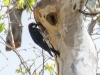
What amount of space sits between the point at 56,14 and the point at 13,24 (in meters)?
2.39

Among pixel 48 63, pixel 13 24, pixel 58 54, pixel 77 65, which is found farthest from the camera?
pixel 13 24

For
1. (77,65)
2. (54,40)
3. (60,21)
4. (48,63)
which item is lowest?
(48,63)

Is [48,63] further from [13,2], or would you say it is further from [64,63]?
[64,63]

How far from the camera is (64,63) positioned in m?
2.92

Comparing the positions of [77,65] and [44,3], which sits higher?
[44,3]

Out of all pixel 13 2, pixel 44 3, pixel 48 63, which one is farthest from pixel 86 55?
pixel 13 2

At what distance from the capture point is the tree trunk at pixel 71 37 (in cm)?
285

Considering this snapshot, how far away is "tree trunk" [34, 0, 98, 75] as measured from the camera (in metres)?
2.85

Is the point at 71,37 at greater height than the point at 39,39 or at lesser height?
greater

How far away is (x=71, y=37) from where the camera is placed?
2.91 meters

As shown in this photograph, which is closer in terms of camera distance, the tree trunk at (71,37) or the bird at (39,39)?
the tree trunk at (71,37)

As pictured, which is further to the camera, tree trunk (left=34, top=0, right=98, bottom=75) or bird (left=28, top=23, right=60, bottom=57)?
bird (left=28, top=23, right=60, bottom=57)

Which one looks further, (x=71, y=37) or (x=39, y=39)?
(x=39, y=39)

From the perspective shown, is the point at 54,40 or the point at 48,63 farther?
the point at 48,63
